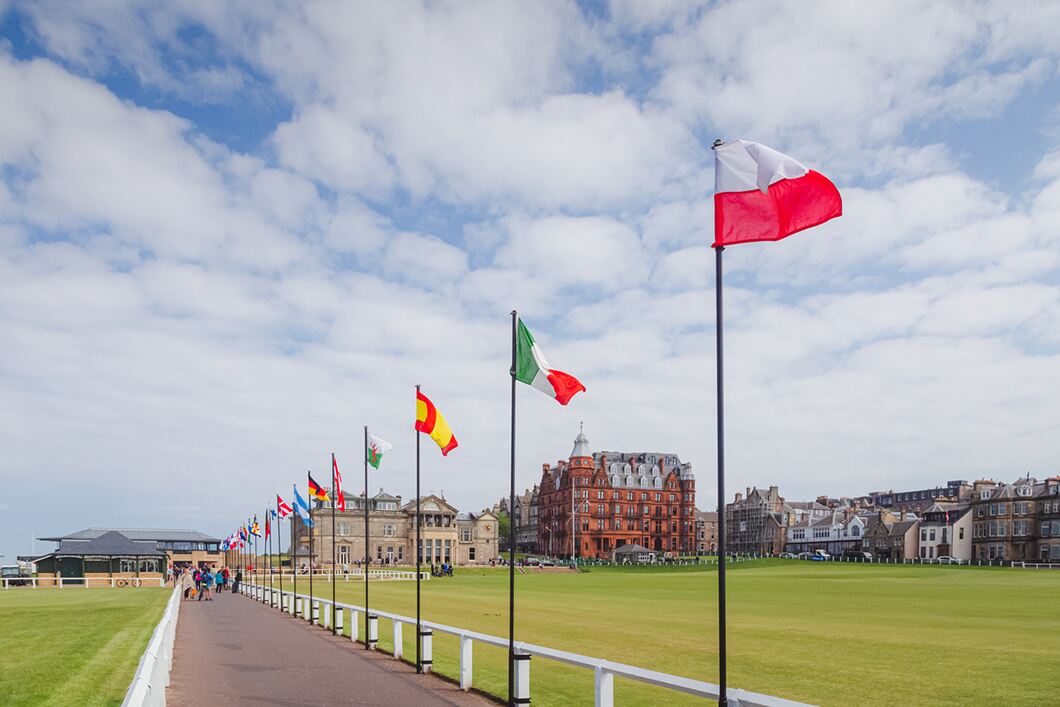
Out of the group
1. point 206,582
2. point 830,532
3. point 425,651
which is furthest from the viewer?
point 830,532

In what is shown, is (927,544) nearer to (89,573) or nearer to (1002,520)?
(1002,520)

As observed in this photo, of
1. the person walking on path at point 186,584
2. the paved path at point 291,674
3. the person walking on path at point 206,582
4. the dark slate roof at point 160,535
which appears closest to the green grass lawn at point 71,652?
the paved path at point 291,674

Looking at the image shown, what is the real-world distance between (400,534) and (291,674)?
451ft

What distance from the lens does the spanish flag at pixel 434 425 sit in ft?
70.3

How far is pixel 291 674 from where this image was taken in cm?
1836

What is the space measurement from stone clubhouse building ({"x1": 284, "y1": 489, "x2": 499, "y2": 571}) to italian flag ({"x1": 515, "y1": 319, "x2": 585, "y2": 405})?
130915mm

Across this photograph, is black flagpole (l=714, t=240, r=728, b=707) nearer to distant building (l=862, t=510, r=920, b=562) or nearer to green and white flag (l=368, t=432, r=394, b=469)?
green and white flag (l=368, t=432, r=394, b=469)

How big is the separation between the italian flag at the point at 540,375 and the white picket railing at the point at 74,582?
6843cm

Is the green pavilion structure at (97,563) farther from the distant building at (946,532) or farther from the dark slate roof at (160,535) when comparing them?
the distant building at (946,532)

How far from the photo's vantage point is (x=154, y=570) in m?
104

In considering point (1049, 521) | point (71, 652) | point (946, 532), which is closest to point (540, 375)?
point (71, 652)

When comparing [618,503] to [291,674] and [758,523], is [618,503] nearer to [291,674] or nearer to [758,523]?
[758,523]

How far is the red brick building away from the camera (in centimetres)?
15888

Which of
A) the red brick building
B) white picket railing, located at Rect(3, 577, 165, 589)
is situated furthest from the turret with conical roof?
white picket railing, located at Rect(3, 577, 165, 589)
